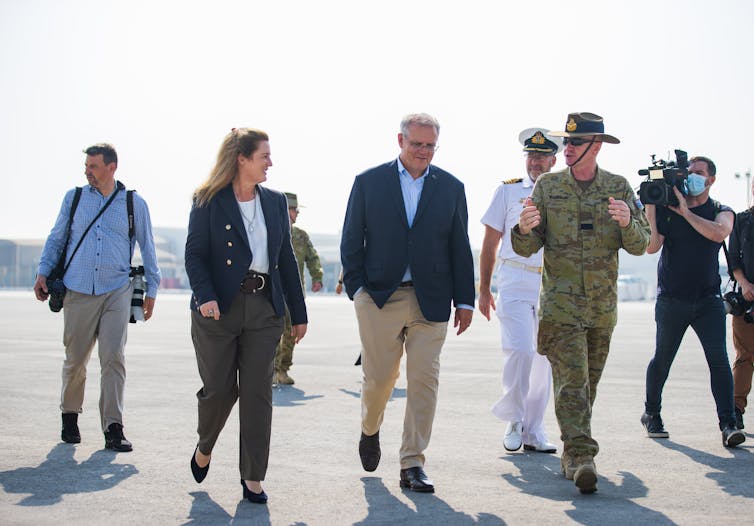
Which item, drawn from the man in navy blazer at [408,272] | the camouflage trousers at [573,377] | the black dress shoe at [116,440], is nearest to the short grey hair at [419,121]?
the man in navy blazer at [408,272]

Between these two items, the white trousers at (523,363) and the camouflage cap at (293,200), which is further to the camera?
the camouflage cap at (293,200)

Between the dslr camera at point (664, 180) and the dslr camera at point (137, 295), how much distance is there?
12.0ft

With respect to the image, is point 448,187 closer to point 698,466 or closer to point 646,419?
point 698,466

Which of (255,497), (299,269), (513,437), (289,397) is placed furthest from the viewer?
(299,269)

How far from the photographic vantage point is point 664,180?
306 inches

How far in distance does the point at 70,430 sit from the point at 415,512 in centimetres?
328

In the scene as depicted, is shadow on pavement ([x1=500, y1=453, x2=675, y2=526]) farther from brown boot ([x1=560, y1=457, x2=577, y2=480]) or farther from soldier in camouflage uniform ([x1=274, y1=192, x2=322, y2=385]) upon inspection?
soldier in camouflage uniform ([x1=274, y1=192, x2=322, y2=385])

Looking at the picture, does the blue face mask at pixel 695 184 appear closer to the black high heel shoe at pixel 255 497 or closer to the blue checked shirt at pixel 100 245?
the blue checked shirt at pixel 100 245

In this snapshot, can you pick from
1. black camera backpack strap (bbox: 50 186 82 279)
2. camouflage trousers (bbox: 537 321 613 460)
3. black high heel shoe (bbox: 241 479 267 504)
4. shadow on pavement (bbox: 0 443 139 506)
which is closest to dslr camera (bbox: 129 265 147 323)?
black camera backpack strap (bbox: 50 186 82 279)

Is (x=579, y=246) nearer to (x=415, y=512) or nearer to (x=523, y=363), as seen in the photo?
(x=523, y=363)

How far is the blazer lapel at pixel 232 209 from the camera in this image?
593cm

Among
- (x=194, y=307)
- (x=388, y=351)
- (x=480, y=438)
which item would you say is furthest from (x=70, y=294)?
(x=480, y=438)

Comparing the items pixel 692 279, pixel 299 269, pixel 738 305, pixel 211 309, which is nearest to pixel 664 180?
pixel 692 279

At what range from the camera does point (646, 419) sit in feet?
27.0
